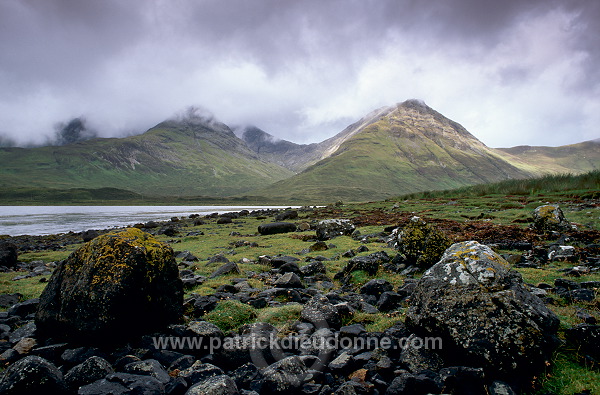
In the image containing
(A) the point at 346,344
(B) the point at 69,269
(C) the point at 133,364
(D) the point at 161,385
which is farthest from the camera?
(B) the point at 69,269

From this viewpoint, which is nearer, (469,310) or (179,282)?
(469,310)

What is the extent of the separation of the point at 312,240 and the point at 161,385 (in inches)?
755

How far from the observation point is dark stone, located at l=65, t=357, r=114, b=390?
4828mm

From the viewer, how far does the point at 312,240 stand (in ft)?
77.7

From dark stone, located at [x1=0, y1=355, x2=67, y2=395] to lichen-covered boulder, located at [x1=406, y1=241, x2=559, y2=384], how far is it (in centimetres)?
581

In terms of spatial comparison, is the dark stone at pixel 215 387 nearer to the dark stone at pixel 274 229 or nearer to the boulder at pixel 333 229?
the boulder at pixel 333 229

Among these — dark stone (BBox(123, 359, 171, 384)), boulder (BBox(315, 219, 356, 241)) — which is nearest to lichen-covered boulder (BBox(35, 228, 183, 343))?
dark stone (BBox(123, 359, 171, 384))

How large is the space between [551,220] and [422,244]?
32.7 feet

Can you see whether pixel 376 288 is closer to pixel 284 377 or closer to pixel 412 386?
pixel 412 386

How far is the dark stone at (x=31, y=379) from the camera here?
4488mm

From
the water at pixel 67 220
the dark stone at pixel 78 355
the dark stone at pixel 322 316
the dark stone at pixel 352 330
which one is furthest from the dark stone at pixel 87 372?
the water at pixel 67 220

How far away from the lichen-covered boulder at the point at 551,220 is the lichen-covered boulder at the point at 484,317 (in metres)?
14.2

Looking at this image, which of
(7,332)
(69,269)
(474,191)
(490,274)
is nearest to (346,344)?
(490,274)

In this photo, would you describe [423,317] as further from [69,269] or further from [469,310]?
[69,269]
